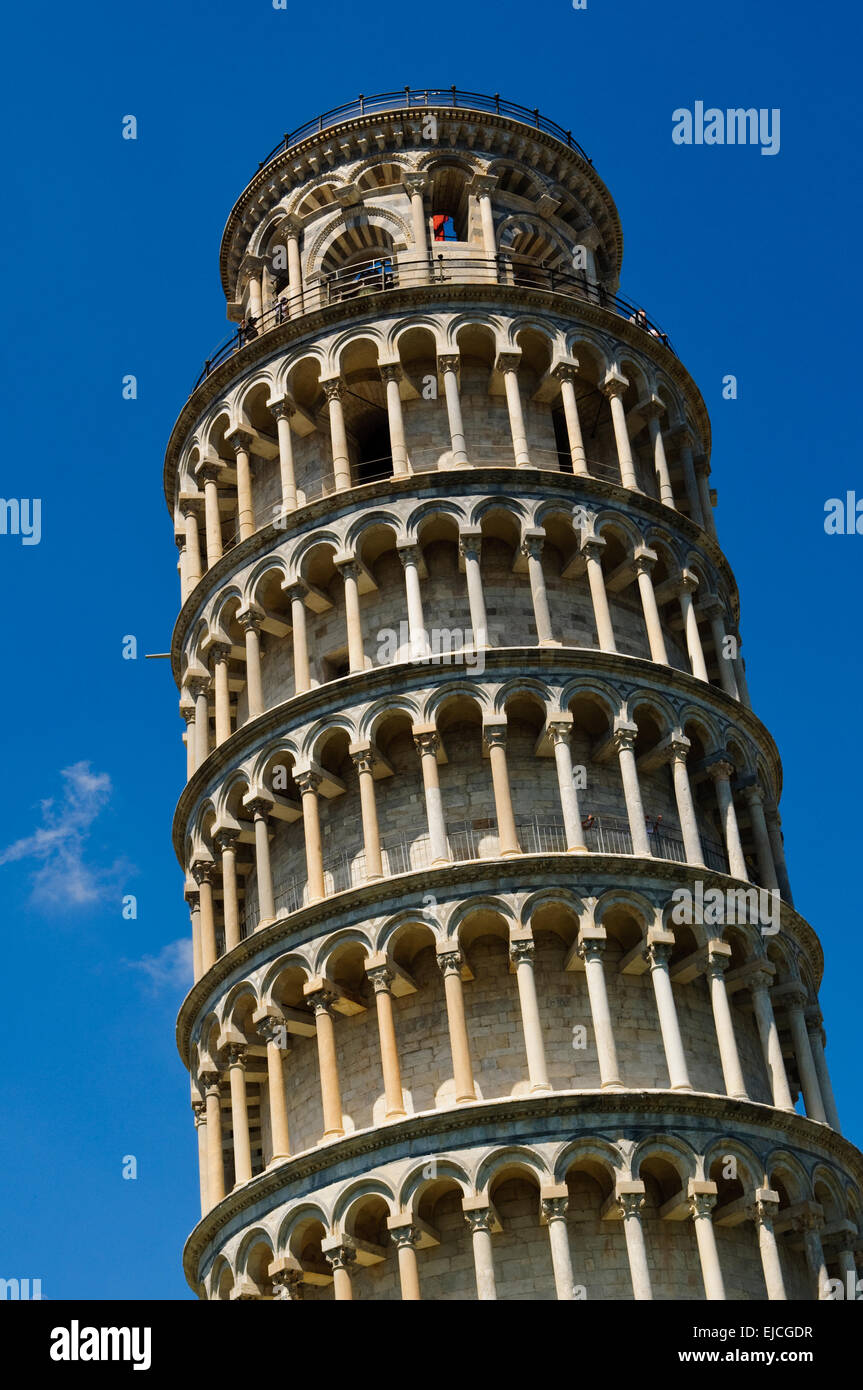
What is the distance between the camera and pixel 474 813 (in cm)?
3772

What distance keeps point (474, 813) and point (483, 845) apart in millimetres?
843

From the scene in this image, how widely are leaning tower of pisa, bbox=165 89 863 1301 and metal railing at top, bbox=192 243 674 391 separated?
6.9 inches

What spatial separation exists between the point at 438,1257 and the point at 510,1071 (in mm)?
3480

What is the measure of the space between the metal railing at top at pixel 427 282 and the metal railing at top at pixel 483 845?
1301 centimetres

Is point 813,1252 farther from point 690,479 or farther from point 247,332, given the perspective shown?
point 247,332

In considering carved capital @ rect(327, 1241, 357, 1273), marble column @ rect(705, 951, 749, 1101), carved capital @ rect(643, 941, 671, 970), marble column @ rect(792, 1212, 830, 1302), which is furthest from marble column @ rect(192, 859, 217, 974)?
marble column @ rect(792, 1212, 830, 1302)

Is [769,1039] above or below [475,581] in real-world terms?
below

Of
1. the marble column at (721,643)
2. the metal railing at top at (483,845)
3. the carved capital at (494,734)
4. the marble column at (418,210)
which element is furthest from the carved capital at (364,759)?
the marble column at (418,210)

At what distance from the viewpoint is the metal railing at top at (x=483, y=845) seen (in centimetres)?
3709

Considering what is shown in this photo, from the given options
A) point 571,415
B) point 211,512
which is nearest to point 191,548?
point 211,512

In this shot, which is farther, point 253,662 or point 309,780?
point 253,662

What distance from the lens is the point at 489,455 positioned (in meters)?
42.4
